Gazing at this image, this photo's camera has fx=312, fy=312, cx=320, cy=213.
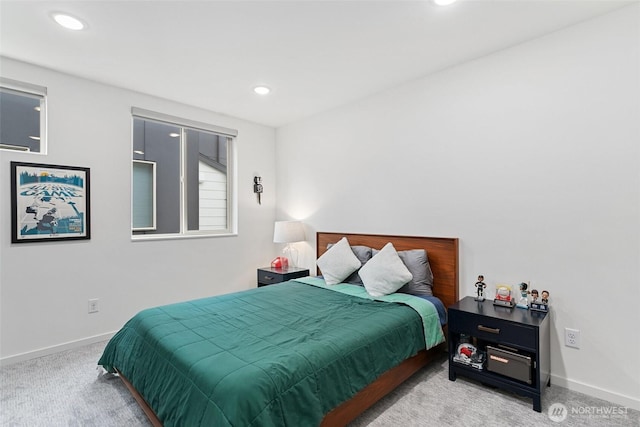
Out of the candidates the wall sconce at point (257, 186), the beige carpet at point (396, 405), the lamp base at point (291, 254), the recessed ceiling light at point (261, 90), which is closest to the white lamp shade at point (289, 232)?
the lamp base at point (291, 254)

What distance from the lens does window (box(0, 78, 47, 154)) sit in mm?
2725

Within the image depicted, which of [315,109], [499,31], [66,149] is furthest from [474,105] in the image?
[66,149]

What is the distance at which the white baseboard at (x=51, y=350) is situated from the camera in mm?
2615

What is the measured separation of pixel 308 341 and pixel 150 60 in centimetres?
259

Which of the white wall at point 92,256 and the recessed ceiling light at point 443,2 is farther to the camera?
the white wall at point 92,256

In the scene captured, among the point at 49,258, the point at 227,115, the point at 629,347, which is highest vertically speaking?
the point at 227,115

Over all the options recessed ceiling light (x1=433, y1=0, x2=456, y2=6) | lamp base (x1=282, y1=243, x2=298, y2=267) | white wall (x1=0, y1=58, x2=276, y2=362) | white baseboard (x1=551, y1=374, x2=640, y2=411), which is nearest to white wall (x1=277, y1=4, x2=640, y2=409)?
white baseboard (x1=551, y1=374, x2=640, y2=411)

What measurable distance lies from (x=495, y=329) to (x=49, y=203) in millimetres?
3786

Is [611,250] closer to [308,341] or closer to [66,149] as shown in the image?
[308,341]

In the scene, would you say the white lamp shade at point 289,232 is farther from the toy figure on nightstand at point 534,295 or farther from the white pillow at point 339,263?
the toy figure on nightstand at point 534,295

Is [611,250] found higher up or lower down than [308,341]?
higher up

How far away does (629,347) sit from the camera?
6.54ft

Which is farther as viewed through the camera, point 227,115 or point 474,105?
point 227,115

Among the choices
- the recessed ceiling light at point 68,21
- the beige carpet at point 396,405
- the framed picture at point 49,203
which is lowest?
the beige carpet at point 396,405
